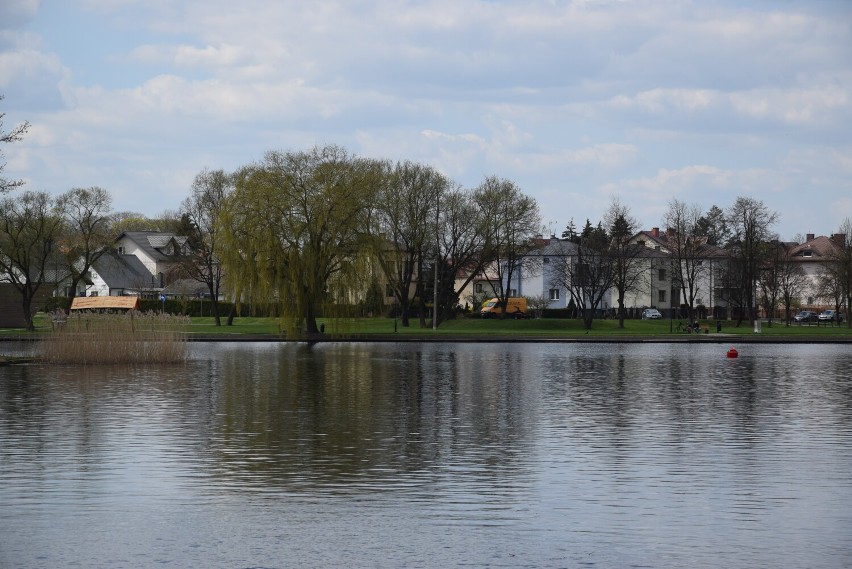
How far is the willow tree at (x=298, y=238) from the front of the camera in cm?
6556

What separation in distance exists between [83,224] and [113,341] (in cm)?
5040

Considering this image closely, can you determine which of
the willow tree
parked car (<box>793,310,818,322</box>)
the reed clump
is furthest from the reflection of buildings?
parked car (<box>793,310,818,322</box>)

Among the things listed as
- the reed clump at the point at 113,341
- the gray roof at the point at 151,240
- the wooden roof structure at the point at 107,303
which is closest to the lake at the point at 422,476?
the reed clump at the point at 113,341

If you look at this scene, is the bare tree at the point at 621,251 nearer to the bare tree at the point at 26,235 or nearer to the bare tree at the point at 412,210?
the bare tree at the point at 412,210

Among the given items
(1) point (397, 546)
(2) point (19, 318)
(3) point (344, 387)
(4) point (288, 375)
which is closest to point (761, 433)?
(1) point (397, 546)

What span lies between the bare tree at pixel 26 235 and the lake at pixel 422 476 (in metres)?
51.9

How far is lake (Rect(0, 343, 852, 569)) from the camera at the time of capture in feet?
33.3

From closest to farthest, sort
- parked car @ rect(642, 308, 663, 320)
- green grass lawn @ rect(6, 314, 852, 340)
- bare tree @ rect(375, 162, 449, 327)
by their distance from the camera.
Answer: green grass lawn @ rect(6, 314, 852, 340) → bare tree @ rect(375, 162, 449, 327) → parked car @ rect(642, 308, 663, 320)

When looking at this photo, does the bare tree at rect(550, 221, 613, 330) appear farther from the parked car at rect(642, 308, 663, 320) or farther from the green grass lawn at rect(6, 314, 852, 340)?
the parked car at rect(642, 308, 663, 320)

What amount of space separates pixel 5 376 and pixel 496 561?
93.2 feet

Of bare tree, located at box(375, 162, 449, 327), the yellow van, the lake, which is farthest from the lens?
the yellow van

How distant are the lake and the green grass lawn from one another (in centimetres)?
4279

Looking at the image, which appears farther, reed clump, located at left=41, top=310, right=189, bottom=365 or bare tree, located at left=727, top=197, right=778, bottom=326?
bare tree, located at left=727, top=197, right=778, bottom=326

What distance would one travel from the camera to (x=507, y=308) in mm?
116438
